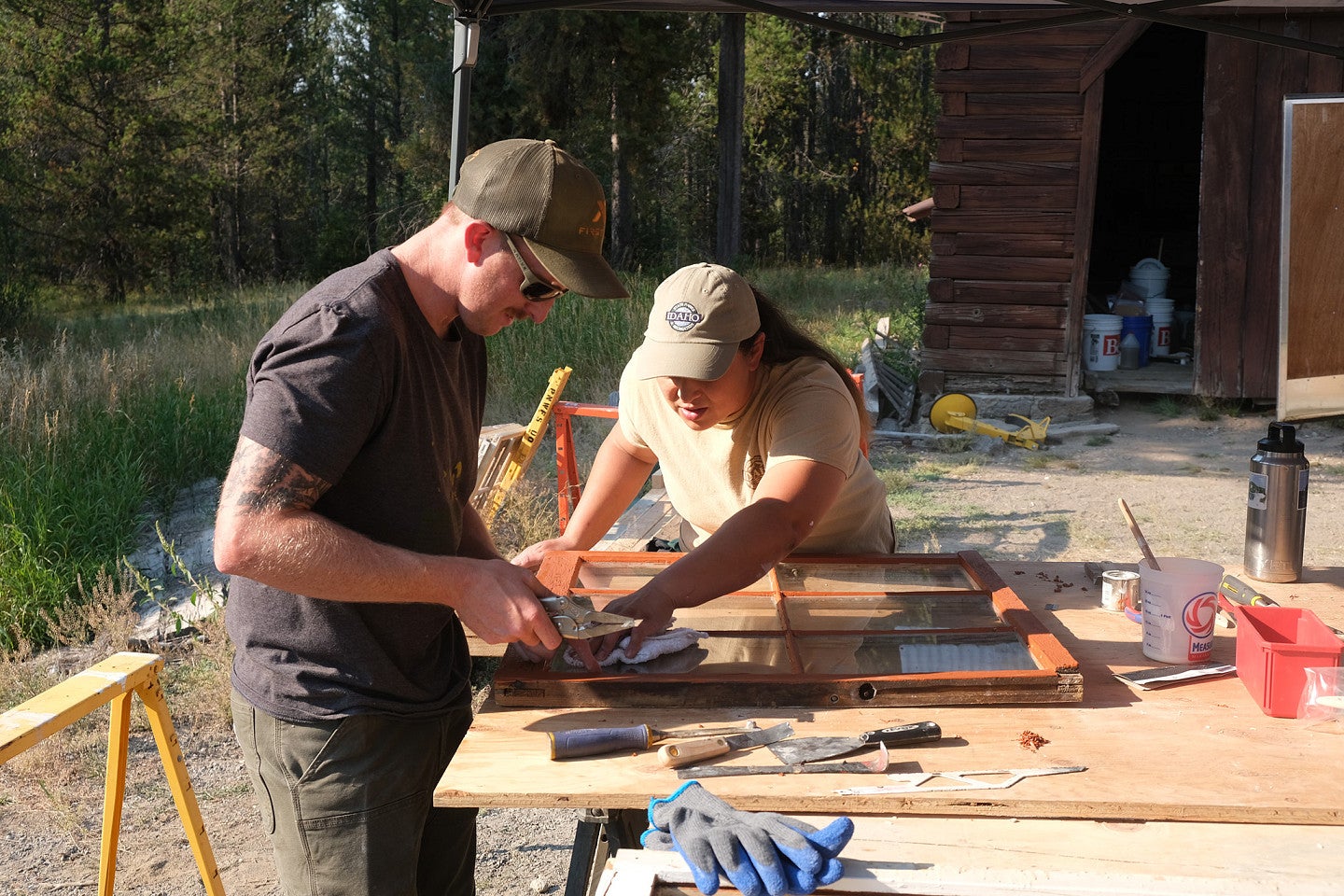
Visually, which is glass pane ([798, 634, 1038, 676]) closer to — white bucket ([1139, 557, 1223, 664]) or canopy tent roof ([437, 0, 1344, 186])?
white bucket ([1139, 557, 1223, 664])

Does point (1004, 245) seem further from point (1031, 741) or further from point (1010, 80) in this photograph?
point (1031, 741)

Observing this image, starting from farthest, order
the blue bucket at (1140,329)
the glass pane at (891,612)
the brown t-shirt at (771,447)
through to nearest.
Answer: the blue bucket at (1140,329) < the brown t-shirt at (771,447) < the glass pane at (891,612)

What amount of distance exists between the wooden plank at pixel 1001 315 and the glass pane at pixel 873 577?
7.04 m

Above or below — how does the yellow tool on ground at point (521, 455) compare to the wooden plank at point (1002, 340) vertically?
below

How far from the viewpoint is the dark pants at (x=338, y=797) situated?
1.83 meters

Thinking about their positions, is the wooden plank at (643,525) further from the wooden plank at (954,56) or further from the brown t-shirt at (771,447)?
the wooden plank at (954,56)

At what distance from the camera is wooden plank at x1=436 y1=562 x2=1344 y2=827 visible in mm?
1615

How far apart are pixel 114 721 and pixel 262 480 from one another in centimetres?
78

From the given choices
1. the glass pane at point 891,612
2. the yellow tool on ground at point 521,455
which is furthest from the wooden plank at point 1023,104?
the glass pane at point 891,612

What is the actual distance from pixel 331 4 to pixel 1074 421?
26.1 metres

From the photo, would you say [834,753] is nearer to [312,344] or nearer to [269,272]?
[312,344]

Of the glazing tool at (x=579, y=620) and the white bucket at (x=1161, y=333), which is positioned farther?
the white bucket at (x=1161, y=333)

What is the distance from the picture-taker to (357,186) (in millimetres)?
31953

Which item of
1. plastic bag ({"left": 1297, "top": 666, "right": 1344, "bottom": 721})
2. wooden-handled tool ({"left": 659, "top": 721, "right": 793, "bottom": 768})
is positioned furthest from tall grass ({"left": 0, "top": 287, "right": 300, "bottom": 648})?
plastic bag ({"left": 1297, "top": 666, "right": 1344, "bottom": 721})
